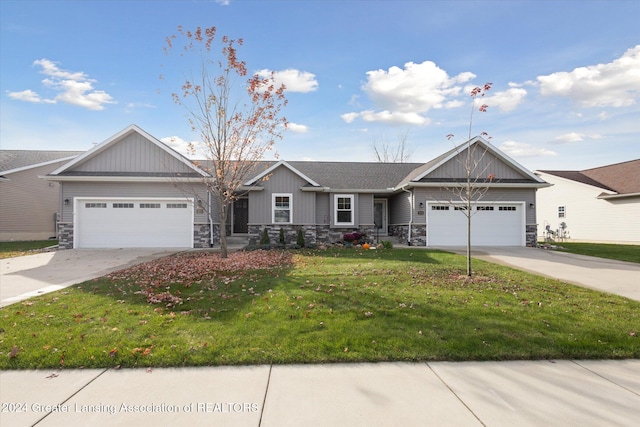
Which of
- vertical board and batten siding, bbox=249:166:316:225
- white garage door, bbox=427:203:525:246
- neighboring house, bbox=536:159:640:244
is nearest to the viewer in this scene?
vertical board and batten siding, bbox=249:166:316:225

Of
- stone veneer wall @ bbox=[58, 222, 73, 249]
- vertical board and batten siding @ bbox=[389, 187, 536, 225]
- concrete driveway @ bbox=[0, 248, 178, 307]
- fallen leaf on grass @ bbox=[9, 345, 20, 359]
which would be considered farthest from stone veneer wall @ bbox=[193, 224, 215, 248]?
fallen leaf on grass @ bbox=[9, 345, 20, 359]

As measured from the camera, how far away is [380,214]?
20922 millimetres

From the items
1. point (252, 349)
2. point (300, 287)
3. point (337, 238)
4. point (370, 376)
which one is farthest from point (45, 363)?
point (337, 238)

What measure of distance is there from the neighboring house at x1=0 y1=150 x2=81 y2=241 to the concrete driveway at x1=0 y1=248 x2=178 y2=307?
33.3 feet

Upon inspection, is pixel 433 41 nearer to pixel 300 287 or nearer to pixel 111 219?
pixel 300 287

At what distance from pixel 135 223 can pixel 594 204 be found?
27891 mm

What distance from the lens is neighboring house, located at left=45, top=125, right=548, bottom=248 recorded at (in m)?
15.8

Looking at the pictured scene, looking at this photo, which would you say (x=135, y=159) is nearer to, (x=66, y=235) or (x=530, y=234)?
(x=66, y=235)

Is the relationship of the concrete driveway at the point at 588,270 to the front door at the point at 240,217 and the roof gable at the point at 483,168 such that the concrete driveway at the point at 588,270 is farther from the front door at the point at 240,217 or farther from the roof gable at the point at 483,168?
the front door at the point at 240,217

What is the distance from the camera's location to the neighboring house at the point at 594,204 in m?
20.7

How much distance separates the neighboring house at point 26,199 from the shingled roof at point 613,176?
115 feet

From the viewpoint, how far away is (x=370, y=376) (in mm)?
3463

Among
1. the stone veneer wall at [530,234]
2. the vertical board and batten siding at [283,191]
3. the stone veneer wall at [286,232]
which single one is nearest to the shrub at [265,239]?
the stone veneer wall at [286,232]

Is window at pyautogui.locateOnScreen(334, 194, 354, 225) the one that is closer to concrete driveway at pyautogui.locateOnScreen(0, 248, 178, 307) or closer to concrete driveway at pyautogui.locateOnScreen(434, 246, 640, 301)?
concrete driveway at pyautogui.locateOnScreen(434, 246, 640, 301)
